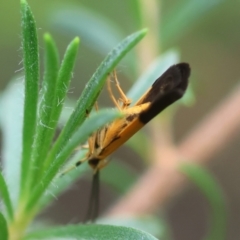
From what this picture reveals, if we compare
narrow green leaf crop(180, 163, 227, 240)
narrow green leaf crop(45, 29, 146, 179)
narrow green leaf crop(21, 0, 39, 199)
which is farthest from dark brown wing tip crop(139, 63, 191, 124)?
narrow green leaf crop(180, 163, 227, 240)

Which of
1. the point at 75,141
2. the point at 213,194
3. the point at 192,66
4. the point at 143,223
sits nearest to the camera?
the point at 75,141

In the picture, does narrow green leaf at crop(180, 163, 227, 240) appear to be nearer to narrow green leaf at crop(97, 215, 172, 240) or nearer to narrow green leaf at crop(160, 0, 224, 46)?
narrow green leaf at crop(97, 215, 172, 240)

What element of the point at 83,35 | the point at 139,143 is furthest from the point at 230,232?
the point at 83,35

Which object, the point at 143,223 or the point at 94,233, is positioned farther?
the point at 143,223

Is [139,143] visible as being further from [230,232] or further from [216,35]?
[230,232]

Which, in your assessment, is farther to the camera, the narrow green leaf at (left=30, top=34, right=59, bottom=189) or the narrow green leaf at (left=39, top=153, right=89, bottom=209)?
the narrow green leaf at (left=39, top=153, right=89, bottom=209)

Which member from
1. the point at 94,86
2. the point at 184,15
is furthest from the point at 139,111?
the point at 184,15

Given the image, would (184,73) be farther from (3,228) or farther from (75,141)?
(3,228)
